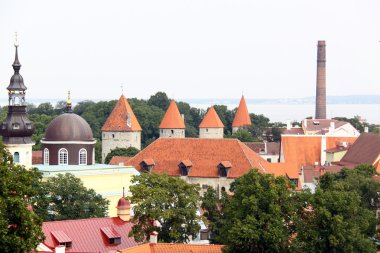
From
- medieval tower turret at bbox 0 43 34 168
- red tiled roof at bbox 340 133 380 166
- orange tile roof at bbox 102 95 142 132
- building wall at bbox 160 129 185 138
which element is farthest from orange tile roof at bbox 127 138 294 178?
building wall at bbox 160 129 185 138

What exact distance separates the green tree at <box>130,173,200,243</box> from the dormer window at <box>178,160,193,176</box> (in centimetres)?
3644

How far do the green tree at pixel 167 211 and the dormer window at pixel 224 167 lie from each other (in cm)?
3486

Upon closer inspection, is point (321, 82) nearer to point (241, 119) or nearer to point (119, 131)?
point (241, 119)

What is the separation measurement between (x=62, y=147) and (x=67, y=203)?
15.0 m

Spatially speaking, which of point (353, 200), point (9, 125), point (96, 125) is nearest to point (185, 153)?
point (9, 125)

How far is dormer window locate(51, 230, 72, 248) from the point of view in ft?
183

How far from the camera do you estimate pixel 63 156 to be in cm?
8112

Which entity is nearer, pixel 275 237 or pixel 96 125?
pixel 275 237

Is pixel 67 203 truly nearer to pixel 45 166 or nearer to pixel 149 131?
pixel 45 166

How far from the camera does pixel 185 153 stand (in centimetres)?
9862

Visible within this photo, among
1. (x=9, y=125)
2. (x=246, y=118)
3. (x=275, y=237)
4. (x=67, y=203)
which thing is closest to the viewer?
(x=275, y=237)

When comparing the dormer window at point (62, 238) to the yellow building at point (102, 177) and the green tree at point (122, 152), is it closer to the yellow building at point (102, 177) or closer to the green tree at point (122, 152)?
the yellow building at point (102, 177)

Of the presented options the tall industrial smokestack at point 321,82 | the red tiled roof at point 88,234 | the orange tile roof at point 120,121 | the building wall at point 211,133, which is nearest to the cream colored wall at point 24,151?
the red tiled roof at point 88,234

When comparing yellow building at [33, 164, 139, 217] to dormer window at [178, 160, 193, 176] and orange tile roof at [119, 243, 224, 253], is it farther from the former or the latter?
orange tile roof at [119, 243, 224, 253]
